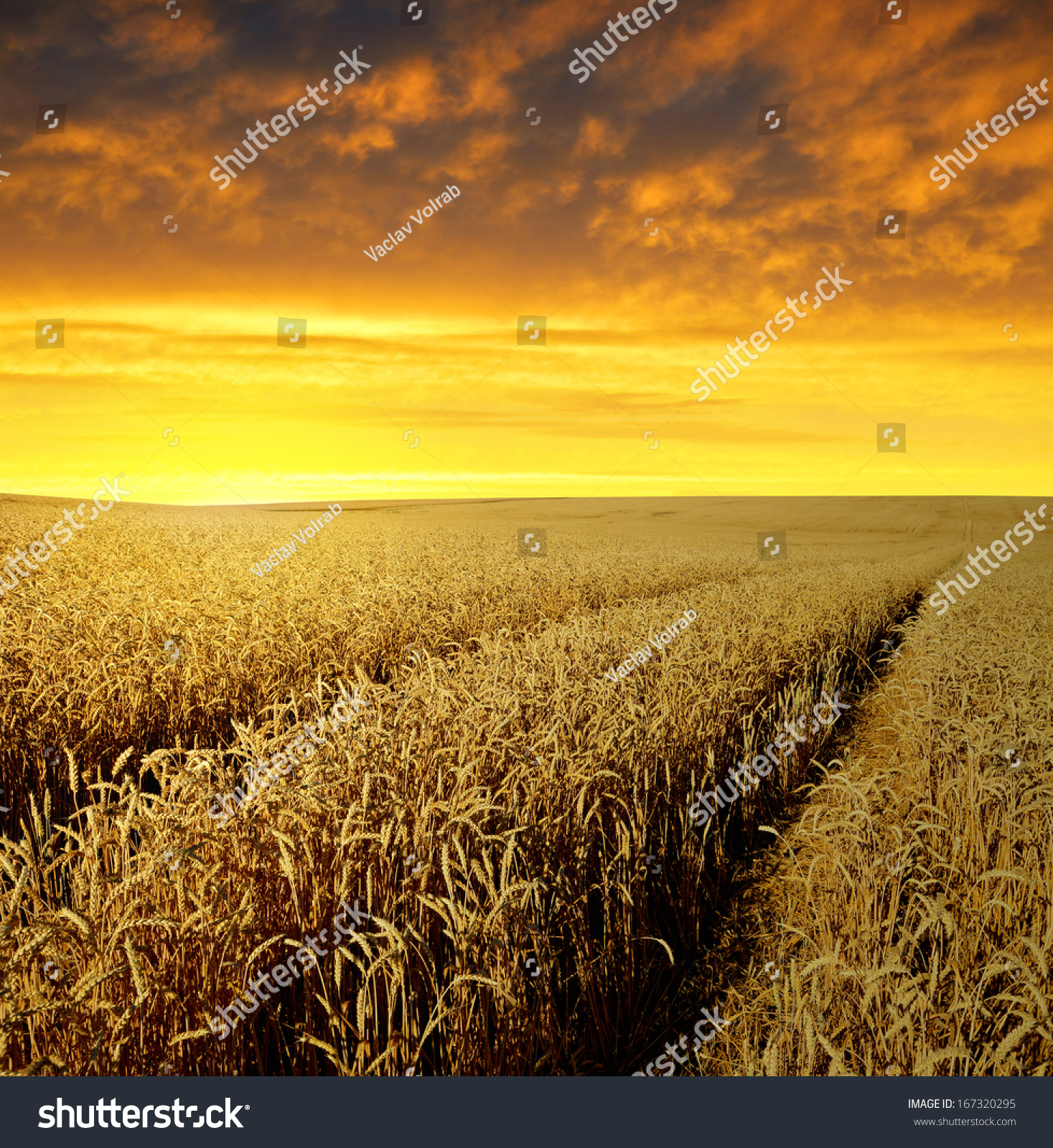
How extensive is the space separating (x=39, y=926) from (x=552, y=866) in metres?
1.86

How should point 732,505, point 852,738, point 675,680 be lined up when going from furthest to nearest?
point 732,505, point 852,738, point 675,680

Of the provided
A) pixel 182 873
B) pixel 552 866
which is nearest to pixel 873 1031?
pixel 552 866

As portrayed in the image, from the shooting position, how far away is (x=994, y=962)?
2.41 m

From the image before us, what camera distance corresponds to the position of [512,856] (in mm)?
2428

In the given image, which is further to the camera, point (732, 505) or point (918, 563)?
point (732, 505)

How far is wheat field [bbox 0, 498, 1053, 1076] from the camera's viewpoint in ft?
6.73

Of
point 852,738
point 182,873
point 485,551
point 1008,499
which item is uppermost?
point 1008,499

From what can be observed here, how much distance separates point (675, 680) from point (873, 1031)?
3042 millimetres

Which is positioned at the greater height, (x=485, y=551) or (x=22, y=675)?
(x=485, y=551)

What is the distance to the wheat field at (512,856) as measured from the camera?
2.05 metres

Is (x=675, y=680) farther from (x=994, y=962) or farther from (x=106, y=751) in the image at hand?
(x=106, y=751)

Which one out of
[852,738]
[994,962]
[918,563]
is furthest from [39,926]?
[918,563]

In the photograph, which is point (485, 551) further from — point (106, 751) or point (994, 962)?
point (994, 962)

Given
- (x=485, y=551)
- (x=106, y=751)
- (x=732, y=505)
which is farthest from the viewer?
(x=732, y=505)
